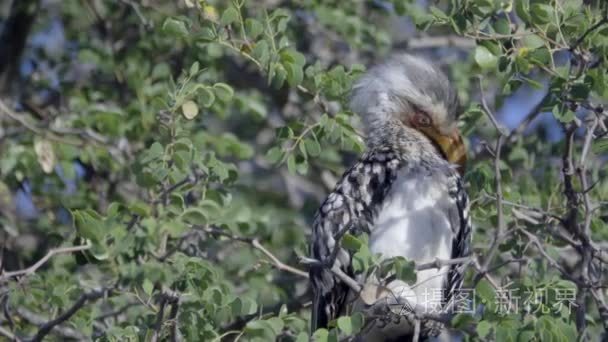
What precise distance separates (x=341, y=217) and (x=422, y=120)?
0.66 metres

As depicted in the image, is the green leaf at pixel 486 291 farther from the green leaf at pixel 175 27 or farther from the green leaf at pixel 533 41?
the green leaf at pixel 175 27

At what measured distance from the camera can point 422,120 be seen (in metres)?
4.57

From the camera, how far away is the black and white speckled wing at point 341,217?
4.11 m

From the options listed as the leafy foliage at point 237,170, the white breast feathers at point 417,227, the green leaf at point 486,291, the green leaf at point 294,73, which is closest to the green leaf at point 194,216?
the leafy foliage at point 237,170

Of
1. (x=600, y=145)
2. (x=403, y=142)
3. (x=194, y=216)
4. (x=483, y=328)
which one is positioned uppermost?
(x=600, y=145)

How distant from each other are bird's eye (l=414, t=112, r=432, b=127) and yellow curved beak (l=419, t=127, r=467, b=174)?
0.03 metres

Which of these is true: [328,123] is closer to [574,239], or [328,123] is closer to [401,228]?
[401,228]

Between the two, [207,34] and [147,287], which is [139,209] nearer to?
[147,287]

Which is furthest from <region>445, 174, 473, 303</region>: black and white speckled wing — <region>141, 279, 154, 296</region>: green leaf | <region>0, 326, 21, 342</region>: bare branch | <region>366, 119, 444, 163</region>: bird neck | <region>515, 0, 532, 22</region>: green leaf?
<region>0, 326, 21, 342</region>: bare branch

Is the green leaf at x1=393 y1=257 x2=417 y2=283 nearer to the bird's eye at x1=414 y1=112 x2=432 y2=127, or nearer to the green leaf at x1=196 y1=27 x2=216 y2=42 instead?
the green leaf at x1=196 y1=27 x2=216 y2=42

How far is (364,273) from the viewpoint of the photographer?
332 cm

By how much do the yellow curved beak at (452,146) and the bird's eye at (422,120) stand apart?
0.03 meters

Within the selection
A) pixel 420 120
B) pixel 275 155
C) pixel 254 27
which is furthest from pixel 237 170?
pixel 420 120

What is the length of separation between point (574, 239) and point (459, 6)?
2.79ft
